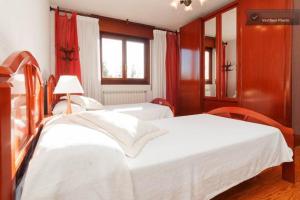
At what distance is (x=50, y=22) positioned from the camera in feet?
10.5

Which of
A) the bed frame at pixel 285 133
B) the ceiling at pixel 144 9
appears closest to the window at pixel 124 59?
the ceiling at pixel 144 9

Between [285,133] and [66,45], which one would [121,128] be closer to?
[285,133]

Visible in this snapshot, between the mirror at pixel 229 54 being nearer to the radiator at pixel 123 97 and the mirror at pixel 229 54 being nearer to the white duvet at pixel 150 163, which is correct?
the white duvet at pixel 150 163

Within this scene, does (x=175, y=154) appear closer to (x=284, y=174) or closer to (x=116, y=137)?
(x=116, y=137)

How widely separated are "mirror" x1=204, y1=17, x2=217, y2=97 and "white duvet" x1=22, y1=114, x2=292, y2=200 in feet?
6.49

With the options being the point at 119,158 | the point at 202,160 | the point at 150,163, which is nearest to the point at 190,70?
the point at 202,160

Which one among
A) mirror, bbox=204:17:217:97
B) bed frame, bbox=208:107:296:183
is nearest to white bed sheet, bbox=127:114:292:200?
bed frame, bbox=208:107:296:183

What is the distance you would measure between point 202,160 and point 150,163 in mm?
376

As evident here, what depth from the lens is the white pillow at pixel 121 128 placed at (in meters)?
1.08

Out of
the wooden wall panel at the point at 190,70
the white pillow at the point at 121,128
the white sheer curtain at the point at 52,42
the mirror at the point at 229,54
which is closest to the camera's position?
the white pillow at the point at 121,128

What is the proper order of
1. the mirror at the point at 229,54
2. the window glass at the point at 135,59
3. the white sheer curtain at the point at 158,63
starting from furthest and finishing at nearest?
the white sheer curtain at the point at 158,63, the window glass at the point at 135,59, the mirror at the point at 229,54

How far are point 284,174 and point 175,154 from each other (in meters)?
1.47

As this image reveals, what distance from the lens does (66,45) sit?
3.34 metres

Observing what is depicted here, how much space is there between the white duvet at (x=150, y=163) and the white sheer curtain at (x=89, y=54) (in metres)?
2.55
